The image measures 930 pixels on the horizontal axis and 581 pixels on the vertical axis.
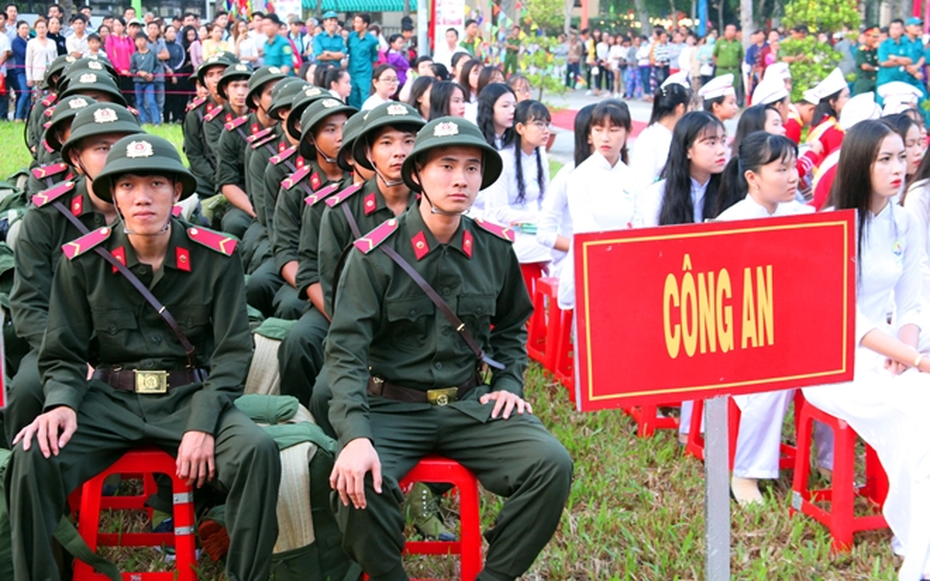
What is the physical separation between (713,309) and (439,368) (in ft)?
3.56

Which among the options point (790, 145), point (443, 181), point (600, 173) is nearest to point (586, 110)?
point (600, 173)

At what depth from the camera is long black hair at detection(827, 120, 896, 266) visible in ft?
13.6

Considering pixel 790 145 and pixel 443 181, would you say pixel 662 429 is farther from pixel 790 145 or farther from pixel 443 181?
pixel 443 181

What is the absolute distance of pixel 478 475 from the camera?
3309 mm

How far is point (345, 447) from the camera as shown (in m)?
3.11

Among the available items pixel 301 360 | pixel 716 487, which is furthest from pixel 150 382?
pixel 716 487

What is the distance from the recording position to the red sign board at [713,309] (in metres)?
Answer: 2.56

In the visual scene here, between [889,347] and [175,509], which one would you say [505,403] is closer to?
[175,509]

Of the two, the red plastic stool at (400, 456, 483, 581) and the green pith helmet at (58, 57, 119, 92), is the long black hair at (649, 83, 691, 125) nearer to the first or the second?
the green pith helmet at (58, 57, 119, 92)

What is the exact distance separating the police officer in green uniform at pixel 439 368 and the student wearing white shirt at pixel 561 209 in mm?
2221

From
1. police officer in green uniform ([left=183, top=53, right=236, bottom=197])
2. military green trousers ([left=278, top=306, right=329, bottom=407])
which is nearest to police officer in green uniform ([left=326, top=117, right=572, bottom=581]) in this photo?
military green trousers ([left=278, top=306, right=329, bottom=407])

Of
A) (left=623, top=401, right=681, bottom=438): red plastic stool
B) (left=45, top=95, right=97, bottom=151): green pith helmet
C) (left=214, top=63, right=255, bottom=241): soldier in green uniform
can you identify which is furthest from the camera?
(left=214, top=63, right=255, bottom=241): soldier in green uniform

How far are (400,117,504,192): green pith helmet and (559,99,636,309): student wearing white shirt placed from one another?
2.20 m

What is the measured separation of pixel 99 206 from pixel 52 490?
1418mm
